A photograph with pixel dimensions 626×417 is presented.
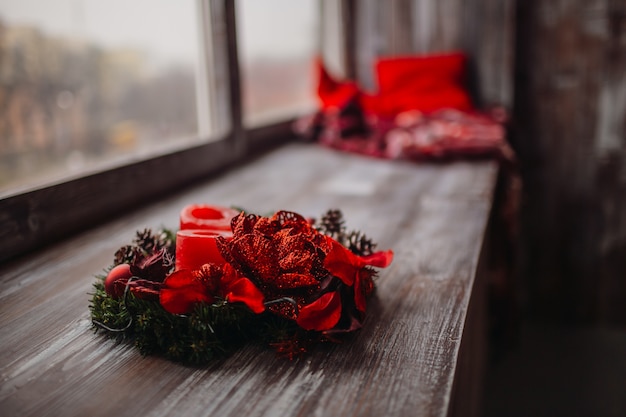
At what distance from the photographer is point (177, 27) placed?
5.55ft

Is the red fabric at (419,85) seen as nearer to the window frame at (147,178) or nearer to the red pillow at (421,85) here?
the red pillow at (421,85)

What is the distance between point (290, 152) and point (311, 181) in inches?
22.7

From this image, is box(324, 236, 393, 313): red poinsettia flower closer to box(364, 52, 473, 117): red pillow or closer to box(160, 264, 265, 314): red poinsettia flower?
box(160, 264, 265, 314): red poinsettia flower

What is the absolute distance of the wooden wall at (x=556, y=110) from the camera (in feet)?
8.24

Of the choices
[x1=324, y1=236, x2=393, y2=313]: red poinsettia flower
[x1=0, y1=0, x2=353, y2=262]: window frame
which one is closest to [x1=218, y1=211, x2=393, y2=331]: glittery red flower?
[x1=324, y1=236, x2=393, y2=313]: red poinsettia flower

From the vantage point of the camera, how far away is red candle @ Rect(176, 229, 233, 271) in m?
0.74

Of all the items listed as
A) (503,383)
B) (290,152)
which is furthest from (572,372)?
(290,152)

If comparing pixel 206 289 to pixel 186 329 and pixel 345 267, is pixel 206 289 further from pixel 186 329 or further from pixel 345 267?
pixel 345 267

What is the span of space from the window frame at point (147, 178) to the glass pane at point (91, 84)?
50 millimetres

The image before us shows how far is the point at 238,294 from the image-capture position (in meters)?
0.65

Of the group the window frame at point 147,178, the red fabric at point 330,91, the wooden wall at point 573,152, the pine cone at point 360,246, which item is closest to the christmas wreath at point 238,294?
the pine cone at point 360,246

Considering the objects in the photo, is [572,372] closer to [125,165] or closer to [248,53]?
[248,53]

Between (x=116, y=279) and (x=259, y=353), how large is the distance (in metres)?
0.21

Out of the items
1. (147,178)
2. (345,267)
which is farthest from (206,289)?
(147,178)
